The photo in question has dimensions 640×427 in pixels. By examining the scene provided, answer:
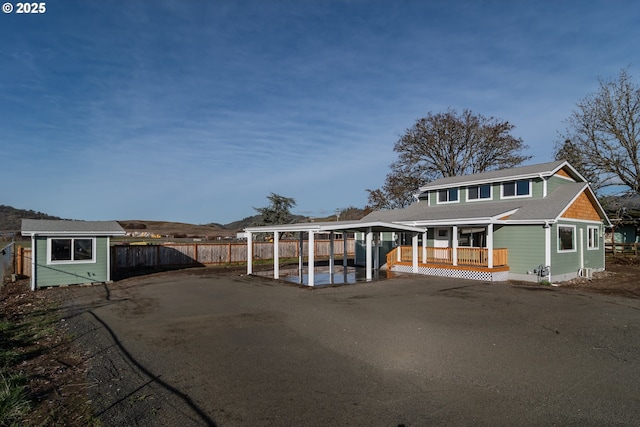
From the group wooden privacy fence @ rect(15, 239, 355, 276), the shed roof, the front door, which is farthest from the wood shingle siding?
the shed roof

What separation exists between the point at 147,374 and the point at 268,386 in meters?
1.88

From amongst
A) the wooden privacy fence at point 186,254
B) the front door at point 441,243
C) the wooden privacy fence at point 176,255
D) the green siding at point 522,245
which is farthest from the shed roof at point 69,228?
the green siding at point 522,245

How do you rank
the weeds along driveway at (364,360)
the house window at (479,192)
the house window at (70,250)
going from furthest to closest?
the house window at (479,192) → the house window at (70,250) → the weeds along driveway at (364,360)

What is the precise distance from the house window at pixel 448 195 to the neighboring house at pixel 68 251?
1728 cm

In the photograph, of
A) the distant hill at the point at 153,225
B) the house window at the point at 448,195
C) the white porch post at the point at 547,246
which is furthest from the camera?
the distant hill at the point at 153,225

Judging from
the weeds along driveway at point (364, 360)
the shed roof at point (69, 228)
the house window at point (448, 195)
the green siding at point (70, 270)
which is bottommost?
the weeds along driveway at point (364, 360)

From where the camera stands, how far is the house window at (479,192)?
2091 centimetres

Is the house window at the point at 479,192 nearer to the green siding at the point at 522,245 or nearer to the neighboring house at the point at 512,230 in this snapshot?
the neighboring house at the point at 512,230

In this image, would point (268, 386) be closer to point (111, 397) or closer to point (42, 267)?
point (111, 397)

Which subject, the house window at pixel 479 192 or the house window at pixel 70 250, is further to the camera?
the house window at pixel 479 192

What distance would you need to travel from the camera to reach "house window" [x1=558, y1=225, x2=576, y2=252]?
16797mm

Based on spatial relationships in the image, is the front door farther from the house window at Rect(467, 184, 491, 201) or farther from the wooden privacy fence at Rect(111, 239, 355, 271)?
the wooden privacy fence at Rect(111, 239, 355, 271)

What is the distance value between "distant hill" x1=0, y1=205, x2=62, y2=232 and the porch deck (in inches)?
2336

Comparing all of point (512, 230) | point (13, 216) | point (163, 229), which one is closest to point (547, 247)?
point (512, 230)
